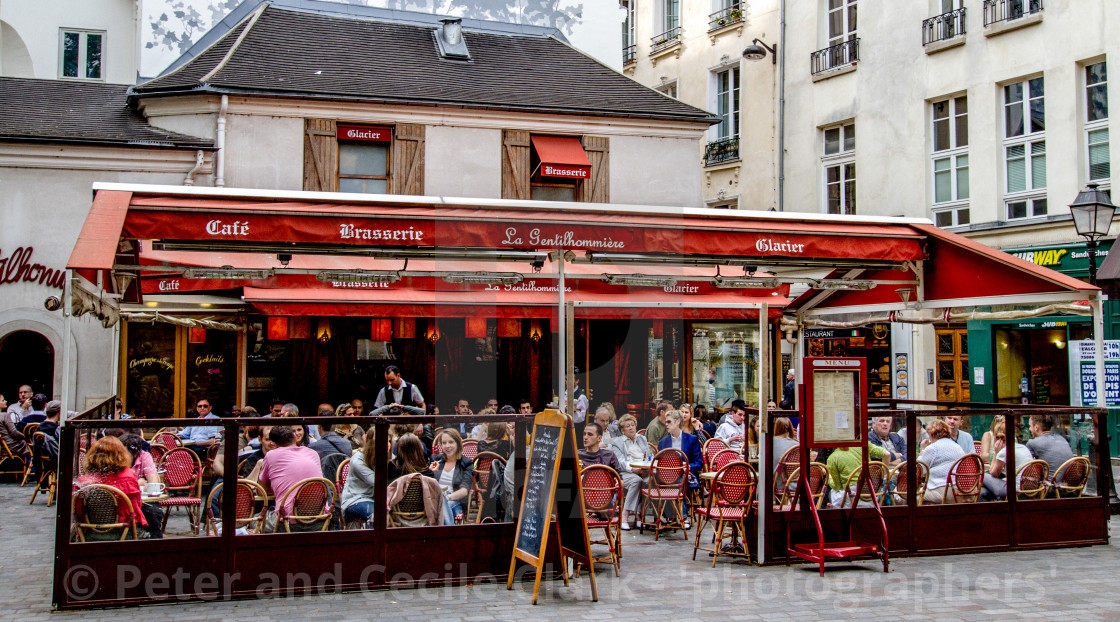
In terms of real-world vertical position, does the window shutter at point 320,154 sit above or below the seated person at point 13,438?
above

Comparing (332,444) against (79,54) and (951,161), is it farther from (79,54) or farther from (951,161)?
(79,54)

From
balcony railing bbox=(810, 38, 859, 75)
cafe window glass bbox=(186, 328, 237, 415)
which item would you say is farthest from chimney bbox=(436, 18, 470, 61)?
balcony railing bbox=(810, 38, 859, 75)

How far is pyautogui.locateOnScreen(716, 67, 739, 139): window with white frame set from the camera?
2548 centimetres

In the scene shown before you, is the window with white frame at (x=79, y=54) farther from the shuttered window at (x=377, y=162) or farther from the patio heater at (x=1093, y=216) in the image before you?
the patio heater at (x=1093, y=216)

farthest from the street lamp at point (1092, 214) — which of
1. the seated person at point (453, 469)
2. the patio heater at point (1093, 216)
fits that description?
the seated person at point (453, 469)

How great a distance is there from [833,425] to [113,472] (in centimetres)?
571

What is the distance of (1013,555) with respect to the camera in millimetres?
8727

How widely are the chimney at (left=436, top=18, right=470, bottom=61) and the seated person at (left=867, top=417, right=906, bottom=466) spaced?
43.0ft

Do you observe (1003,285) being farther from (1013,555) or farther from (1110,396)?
(1110,396)

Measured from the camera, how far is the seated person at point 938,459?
872 cm

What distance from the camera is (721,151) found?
25.8 m

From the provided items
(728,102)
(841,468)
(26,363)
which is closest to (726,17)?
(728,102)

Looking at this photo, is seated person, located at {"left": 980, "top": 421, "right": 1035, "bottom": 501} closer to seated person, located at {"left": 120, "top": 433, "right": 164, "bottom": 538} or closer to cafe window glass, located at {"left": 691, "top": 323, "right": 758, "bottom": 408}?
seated person, located at {"left": 120, "top": 433, "right": 164, "bottom": 538}

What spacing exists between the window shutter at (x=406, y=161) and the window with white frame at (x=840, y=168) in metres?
10.5
